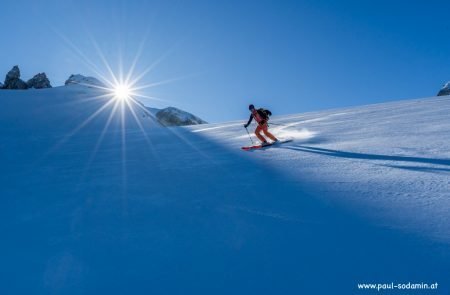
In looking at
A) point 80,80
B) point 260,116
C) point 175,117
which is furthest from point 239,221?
point 80,80

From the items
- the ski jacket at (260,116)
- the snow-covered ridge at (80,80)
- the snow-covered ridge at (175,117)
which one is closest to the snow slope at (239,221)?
the ski jacket at (260,116)

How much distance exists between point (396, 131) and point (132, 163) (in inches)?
261

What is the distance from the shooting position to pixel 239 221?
3.75 metres

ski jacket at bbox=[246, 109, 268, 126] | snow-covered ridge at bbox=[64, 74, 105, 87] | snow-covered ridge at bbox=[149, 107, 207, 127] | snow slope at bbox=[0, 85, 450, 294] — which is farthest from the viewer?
snow-covered ridge at bbox=[64, 74, 105, 87]

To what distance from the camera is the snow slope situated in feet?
8.86

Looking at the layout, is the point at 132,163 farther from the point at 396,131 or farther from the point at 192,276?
the point at 396,131

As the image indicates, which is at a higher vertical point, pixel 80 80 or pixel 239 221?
pixel 80 80

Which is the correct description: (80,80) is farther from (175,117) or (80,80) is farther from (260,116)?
(260,116)

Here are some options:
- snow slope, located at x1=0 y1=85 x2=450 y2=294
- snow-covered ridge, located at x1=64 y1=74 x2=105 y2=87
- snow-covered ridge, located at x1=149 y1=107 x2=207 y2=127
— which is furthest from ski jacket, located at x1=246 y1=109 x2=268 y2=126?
snow-covered ridge, located at x1=64 y1=74 x2=105 y2=87

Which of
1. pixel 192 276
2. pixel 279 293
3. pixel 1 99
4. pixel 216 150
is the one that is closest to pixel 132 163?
pixel 216 150

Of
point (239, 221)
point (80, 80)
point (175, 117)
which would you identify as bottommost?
point (239, 221)

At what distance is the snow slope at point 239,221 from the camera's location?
106 inches

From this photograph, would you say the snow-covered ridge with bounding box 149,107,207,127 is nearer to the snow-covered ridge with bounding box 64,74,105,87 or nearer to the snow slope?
the snow-covered ridge with bounding box 64,74,105,87

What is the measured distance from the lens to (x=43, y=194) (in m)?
5.64
